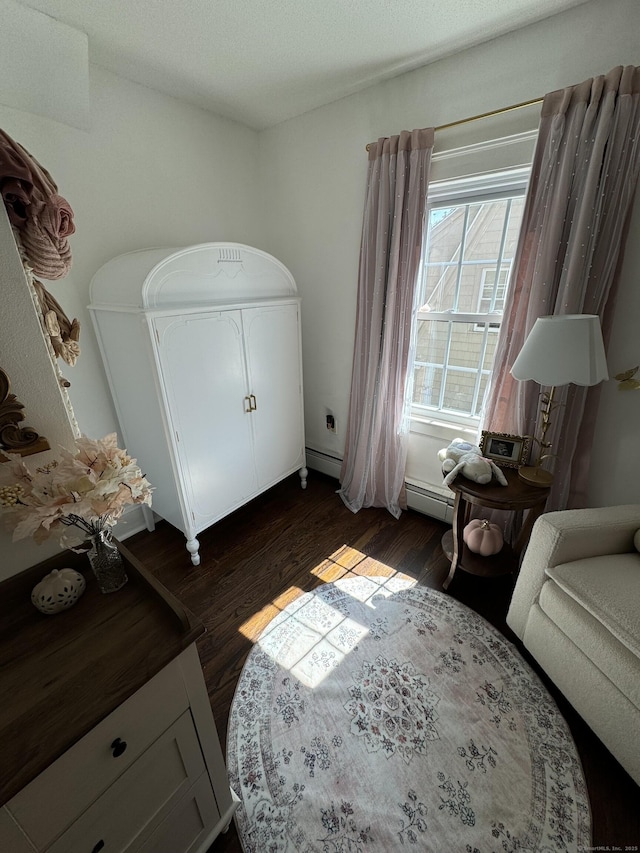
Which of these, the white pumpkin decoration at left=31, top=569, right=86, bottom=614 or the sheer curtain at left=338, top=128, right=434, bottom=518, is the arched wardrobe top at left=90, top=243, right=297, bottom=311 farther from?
the white pumpkin decoration at left=31, top=569, right=86, bottom=614

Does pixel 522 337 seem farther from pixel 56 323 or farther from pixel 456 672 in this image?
pixel 56 323

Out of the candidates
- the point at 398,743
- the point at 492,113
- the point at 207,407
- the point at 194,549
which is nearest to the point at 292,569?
the point at 194,549

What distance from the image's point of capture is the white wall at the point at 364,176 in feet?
4.73

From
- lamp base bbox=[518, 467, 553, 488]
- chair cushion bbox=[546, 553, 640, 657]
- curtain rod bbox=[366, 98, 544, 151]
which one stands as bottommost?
chair cushion bbox=[546, 553, 640, 657]

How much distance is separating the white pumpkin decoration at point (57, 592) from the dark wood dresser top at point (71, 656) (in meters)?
0.02

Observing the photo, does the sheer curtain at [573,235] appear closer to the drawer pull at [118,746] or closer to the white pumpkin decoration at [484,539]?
the white pumpkin decoration at [484,539]

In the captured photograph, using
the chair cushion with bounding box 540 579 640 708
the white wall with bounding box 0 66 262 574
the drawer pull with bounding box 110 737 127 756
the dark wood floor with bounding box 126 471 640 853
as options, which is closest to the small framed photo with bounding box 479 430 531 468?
the chair cushion with bounding box 540 579 640 708

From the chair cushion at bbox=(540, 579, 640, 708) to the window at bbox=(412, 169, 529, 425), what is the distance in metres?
1.09

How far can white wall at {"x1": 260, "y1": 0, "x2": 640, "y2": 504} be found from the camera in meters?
1.44

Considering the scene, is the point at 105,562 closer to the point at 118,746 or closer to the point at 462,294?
the point at 118,746

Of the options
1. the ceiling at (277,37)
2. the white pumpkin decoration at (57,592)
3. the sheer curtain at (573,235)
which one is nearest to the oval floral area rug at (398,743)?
the white pumpkin decoration at (57,592)

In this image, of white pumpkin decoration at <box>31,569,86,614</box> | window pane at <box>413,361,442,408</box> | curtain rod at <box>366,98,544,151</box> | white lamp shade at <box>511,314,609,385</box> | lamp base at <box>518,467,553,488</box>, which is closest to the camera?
white pumpkin decoration at <box>31,569,86,614</box>

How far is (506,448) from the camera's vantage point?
1.75 meters

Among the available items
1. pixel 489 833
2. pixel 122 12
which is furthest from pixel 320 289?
pixel 489 833
